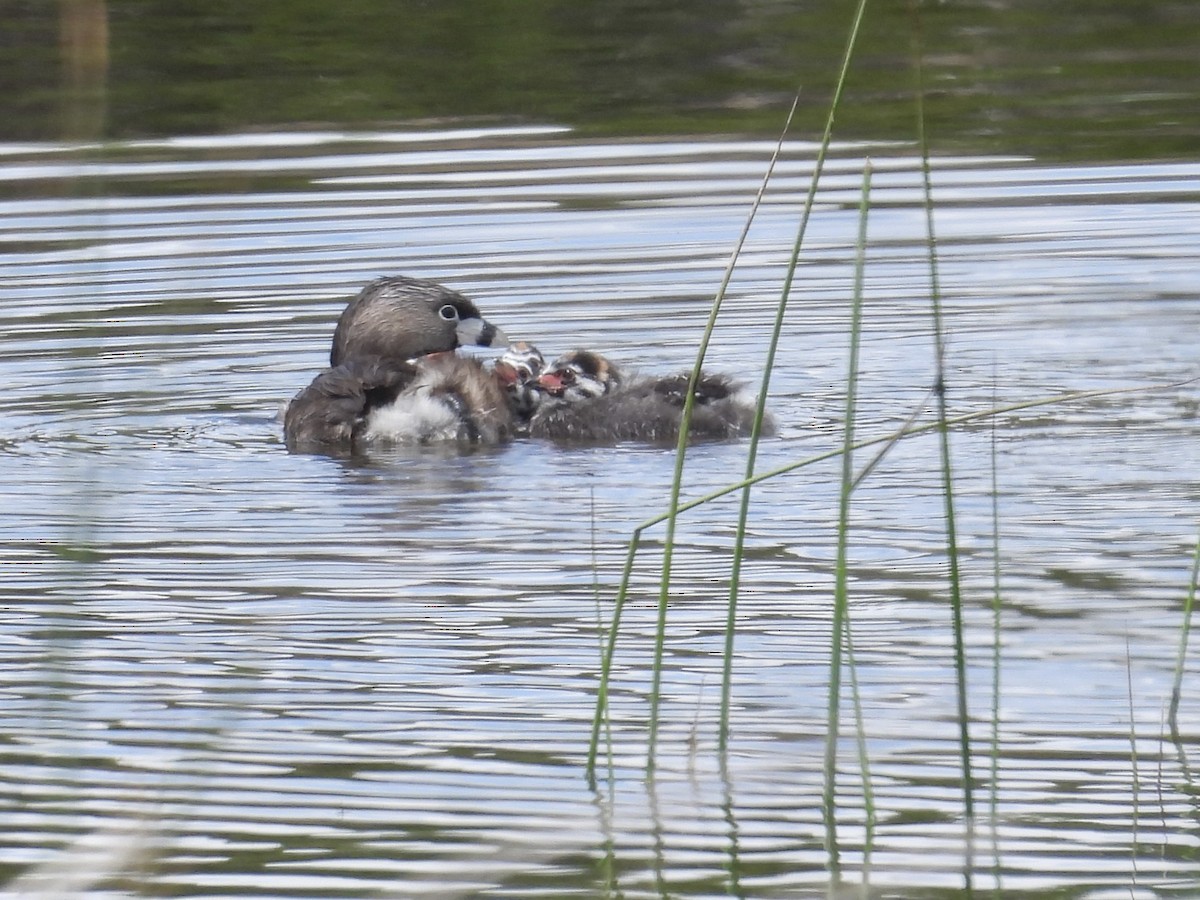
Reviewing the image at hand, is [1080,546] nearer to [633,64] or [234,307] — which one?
[234,307]

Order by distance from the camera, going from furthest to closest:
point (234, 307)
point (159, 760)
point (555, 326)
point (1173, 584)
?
point (234, 307)
point (555, 326)
point (1173, 584)
point (159, 760)

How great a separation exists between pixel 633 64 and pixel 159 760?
11062 millimetres

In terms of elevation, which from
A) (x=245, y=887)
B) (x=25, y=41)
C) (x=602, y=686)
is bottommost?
(x=245, y=887)

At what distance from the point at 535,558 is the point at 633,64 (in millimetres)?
9546

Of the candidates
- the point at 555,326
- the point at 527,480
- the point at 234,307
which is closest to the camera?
the point at 527,480

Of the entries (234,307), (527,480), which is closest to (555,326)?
(234,307)

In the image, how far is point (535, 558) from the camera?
227 inches

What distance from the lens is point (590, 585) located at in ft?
18.0

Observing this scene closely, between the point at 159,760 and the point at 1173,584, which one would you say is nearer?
the point at 159,760

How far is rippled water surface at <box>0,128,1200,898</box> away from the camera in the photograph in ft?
12.2

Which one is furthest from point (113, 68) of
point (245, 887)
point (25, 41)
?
point (245, 887)

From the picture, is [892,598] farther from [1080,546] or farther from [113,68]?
[113,68]

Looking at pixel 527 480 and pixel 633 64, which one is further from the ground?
pixel 633 64

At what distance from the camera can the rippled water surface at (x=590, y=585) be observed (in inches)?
146
